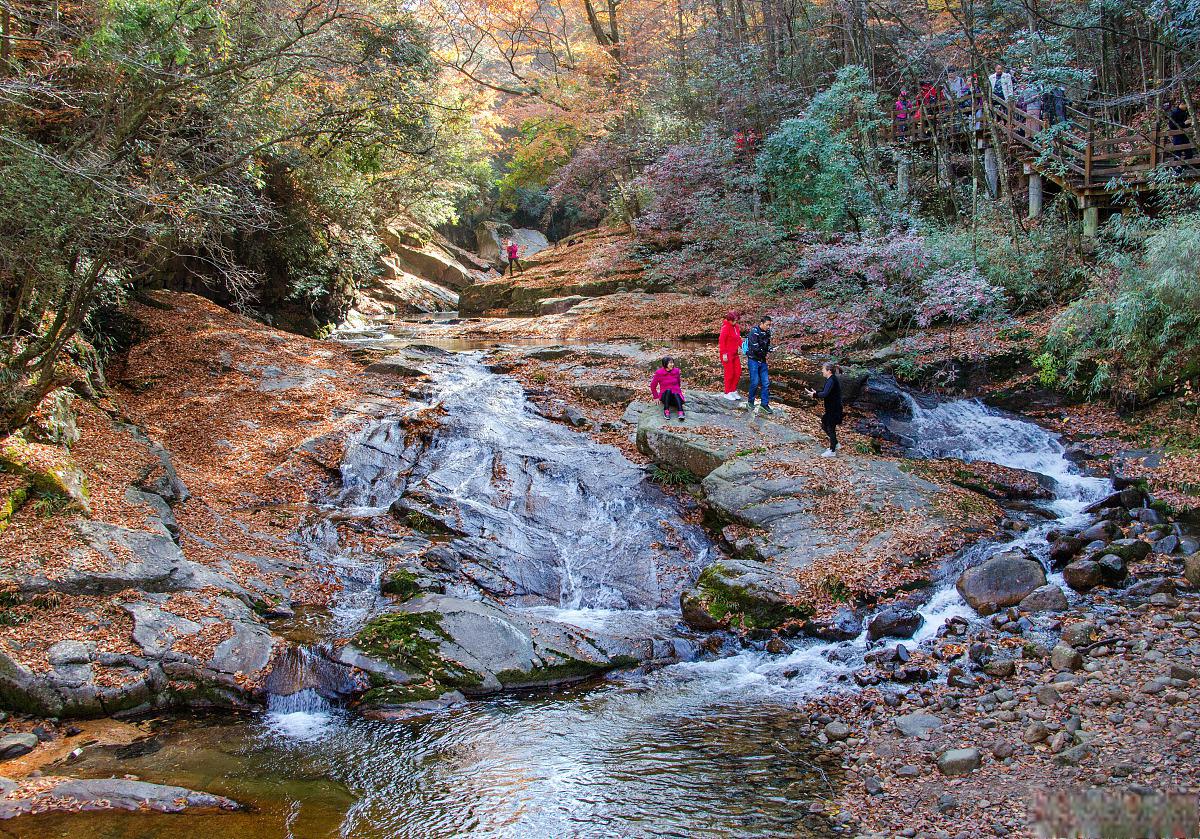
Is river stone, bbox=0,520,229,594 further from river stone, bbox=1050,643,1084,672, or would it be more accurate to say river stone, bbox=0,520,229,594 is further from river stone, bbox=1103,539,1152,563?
river stone, bbox=1103,539,1152,563

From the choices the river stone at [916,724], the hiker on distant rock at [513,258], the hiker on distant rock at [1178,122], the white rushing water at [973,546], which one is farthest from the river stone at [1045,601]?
the hiker on distant rock at [513,258]

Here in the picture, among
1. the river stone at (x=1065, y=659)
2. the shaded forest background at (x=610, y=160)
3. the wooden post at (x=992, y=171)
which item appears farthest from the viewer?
the wooden post at (x=992, y=171)

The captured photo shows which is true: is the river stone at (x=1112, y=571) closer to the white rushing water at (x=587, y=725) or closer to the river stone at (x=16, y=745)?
the white rushing water at (x=587, y=725)

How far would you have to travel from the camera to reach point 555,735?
20.5ft

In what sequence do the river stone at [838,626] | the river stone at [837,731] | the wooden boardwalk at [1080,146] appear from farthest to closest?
the wooden boardwalk at [1080,146] < the river stone at [838,626] < the river stone at [837,731]

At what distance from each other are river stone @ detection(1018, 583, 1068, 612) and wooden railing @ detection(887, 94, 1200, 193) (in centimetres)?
1039

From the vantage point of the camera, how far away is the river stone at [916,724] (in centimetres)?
565

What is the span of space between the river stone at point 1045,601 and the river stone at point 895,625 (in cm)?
110

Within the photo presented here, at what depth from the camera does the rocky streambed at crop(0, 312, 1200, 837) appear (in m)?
5.16

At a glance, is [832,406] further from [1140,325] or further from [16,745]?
[16,745]

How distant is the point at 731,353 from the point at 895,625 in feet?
22.0

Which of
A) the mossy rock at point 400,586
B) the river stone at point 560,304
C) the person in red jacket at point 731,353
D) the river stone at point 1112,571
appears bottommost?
the river stone at point 1112,571

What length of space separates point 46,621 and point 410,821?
437 cm

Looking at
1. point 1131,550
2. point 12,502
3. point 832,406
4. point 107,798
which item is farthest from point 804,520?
point 12,502
